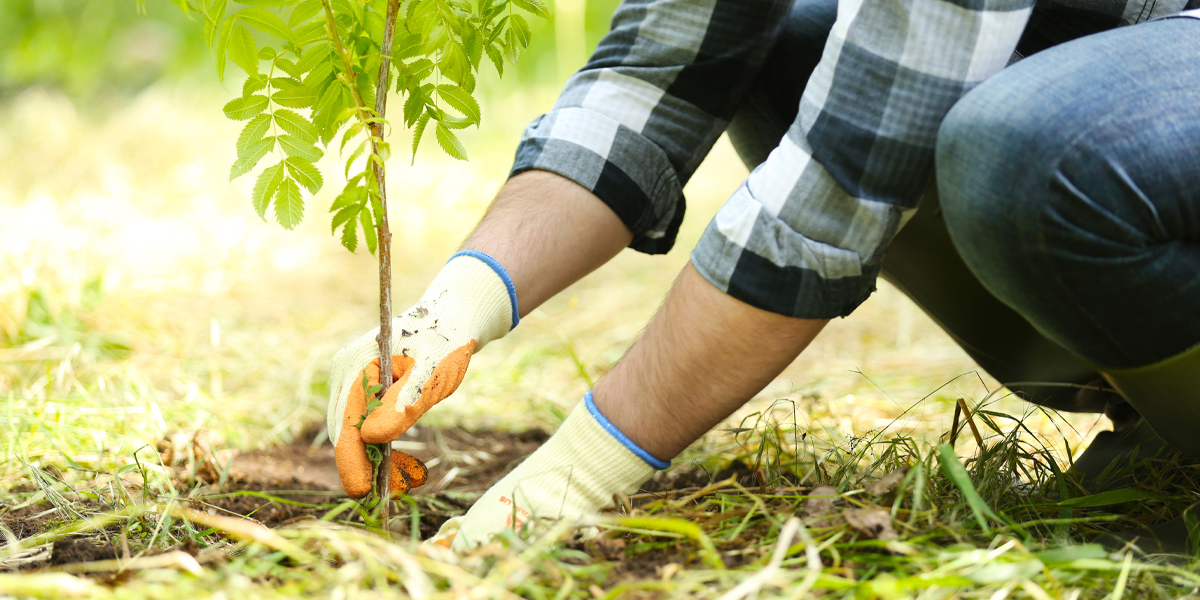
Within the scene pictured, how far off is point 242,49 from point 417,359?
37 cm

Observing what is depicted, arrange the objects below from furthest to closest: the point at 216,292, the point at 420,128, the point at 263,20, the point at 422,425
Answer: the point at 216,292, the point at 422,425, the point at 420,128, the point at 263,20

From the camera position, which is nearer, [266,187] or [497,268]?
[266,187]

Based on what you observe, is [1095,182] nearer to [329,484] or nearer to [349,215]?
[349,215]

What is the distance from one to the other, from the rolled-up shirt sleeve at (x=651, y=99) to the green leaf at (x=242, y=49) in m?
0.45

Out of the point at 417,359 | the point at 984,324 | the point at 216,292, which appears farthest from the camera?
the point at 216,292

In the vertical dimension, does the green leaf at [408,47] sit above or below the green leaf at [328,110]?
above

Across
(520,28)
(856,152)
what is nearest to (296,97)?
(520,28)

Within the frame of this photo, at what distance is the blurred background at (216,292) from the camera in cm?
138

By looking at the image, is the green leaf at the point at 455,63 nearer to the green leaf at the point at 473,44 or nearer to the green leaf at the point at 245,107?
the green leaf at the point at 473,44

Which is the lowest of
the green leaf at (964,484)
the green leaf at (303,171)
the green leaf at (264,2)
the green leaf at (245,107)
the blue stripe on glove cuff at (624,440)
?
→ the blue stripe on glove cuff at (624,440)

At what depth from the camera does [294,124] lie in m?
0.72

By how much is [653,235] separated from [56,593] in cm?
82

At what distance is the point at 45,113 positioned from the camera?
3.40 m

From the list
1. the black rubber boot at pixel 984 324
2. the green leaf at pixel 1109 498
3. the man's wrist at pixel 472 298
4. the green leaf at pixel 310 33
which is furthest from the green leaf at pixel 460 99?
the green leaf at pixel 1109 498
